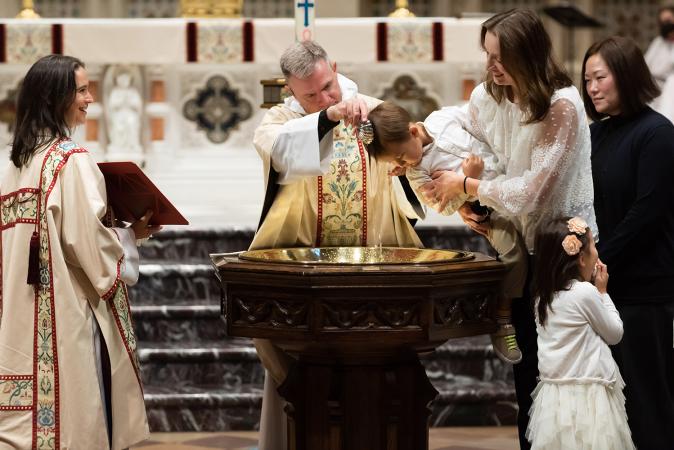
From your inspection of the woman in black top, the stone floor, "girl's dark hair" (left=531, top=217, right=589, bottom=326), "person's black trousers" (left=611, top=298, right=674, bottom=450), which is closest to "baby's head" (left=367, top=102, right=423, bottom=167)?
"girl's dark hair" (left=531, top=217, right=589, bottom=326)

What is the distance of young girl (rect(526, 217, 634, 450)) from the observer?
13.9ft

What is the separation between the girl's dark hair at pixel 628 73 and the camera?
15.3ft

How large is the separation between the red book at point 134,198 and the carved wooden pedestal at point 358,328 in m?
0.58

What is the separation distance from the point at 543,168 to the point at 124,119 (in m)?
4.66

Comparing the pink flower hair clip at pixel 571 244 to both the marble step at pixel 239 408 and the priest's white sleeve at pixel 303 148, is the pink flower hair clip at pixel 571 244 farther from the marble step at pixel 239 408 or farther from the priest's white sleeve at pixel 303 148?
the marble step at pixel 239 408

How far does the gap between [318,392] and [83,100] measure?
1.44 metres

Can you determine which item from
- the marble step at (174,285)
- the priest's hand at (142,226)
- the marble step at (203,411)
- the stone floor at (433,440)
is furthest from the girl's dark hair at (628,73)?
the marble step at (174,285)

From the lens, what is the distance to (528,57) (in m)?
4.11

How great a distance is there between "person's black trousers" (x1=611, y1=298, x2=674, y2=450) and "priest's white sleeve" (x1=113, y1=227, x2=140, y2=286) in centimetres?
182

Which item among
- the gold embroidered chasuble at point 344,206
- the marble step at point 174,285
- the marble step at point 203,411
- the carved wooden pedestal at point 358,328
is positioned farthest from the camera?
the marble step at point 174,285

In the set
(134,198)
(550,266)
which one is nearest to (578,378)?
(550,266)

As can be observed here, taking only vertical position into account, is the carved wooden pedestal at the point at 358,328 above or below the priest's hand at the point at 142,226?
below

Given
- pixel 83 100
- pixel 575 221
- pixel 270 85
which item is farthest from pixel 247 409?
pixel 575 221

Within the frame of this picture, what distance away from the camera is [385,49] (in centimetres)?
812
